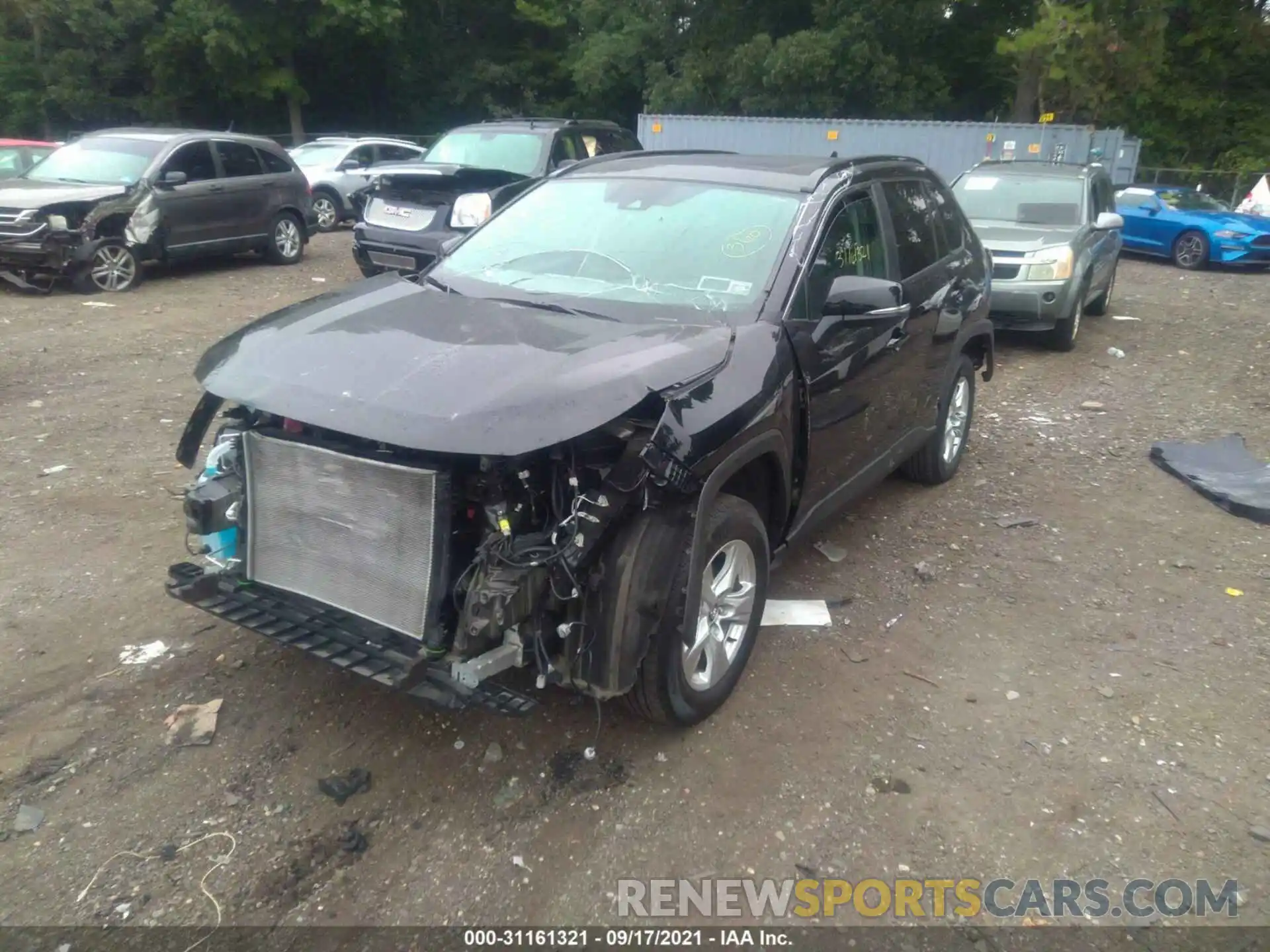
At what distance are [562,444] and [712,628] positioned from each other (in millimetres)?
1019

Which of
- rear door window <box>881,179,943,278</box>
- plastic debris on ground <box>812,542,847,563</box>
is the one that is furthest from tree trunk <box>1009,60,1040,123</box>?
plastic debris on ground <box>812,542,847,563</box>

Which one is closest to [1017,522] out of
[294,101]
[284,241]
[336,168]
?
[284,241]

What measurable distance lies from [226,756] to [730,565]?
6.31ft

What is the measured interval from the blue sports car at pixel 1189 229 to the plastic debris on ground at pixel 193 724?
658 inches

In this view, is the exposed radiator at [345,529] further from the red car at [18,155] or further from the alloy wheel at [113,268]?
the red car at [18,155]

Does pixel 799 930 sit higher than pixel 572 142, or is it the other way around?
pixel 572 142

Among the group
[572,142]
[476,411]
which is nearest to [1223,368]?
[572,142]

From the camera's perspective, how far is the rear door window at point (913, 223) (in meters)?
4.95

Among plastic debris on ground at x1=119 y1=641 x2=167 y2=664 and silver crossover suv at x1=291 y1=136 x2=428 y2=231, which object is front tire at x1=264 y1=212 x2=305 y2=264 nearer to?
silver crossover suv at x1=291 y1=136 x2=428 y2=231

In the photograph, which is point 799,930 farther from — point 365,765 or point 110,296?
point 110,296

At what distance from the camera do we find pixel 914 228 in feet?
17.0

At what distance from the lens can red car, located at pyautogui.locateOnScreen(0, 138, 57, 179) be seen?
43.6 ft

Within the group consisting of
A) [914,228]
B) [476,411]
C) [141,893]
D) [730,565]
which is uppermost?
[914,228]

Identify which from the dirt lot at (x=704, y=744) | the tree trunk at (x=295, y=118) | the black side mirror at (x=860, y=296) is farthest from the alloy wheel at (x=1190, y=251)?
the tree trunk at (x=295, y=118)
